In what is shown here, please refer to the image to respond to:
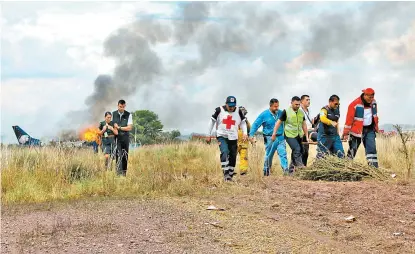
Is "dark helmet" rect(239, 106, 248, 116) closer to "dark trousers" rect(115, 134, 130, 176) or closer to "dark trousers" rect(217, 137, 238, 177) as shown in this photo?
"dark trousers" rect(217, 137, 238, 177)

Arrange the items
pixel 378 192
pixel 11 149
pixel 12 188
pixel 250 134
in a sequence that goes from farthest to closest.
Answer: pixel 11 149, pixel 250 134, pixel 12 188, pixel 378 192

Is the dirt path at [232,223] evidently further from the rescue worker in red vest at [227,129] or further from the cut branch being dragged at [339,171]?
the rescue worker in red vest at [227,129]

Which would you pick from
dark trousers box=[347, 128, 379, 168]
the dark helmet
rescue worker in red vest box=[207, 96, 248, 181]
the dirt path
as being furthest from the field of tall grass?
the dark helmet

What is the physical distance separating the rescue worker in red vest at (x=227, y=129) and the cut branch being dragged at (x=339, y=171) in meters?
1.49

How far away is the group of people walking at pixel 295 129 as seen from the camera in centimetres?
1268

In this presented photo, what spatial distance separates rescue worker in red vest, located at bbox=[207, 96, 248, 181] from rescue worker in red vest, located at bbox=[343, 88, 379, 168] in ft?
7.23

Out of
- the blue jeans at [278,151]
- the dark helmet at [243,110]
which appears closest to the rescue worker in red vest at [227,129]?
the dark helmet at [243,110]

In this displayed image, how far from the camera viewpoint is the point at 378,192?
10.2 metres

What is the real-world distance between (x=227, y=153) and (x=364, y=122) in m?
2.79

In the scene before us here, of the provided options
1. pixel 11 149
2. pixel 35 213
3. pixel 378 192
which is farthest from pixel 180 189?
pixel 11 149

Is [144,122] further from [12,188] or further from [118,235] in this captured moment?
[118,235]

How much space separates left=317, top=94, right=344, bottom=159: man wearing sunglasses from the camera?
13.0m

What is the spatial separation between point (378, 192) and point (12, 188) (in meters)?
6.38

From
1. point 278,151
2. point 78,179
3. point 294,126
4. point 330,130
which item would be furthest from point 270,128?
point 78,179
